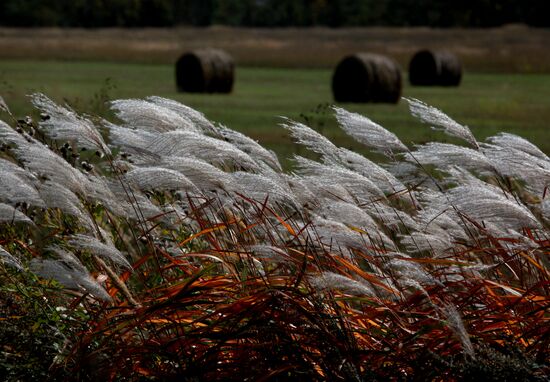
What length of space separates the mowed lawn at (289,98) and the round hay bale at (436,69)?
451mm

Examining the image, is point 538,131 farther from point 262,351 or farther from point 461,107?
point 262,351

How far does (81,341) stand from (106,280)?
0.55m

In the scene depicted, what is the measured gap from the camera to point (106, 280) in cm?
446

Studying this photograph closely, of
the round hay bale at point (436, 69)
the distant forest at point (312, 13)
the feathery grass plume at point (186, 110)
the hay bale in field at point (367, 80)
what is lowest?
the distant forest at point (312, 13)

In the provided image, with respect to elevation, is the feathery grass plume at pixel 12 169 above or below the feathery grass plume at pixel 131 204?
above

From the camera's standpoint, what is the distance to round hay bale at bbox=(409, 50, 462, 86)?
3594 cm

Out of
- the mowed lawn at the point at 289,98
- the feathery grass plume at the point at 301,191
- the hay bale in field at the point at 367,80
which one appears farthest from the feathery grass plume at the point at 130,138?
the hay bale in field at the point at 367,80

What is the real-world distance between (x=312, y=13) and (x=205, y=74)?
253 feet

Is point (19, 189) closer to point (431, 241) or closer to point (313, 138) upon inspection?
point (313, 138)

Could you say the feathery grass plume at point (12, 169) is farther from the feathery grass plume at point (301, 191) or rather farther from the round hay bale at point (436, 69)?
the round hay bale at point (436, 69)

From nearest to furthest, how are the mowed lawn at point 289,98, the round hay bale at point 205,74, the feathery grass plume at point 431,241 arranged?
the feathery grass plume at point 431,241, the mowed lawn at point 289,98, the round hay bale at point 205,74

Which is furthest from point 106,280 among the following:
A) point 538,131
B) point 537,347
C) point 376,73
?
point 376,73

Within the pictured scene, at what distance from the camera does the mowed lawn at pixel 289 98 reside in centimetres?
1875

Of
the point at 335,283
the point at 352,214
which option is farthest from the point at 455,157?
the point at 335,283
